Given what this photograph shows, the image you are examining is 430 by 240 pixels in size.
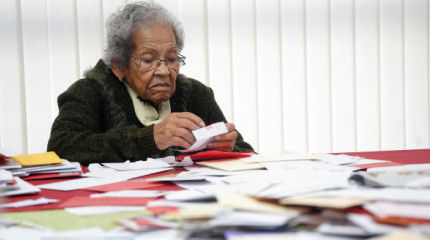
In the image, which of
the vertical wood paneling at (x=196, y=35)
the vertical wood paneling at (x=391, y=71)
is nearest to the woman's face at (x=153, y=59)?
the vertical wood paneling at (x=196, y=35)

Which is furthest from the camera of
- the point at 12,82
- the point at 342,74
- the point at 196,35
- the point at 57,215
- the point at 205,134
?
the point at 342,74

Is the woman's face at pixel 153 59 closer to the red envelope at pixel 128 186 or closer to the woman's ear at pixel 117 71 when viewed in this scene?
the woman's ear at pixel 117 71

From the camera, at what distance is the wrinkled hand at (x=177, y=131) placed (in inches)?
59.8

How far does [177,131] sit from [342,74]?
180cm

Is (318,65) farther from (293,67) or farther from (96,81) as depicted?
(96,81)

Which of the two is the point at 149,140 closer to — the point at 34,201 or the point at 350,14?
the point at 34,201

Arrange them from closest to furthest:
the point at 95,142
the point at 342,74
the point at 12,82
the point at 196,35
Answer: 1. the point at 95,142
2. the point at 12,82
3. the point at 196,35
4. the point at 342,74

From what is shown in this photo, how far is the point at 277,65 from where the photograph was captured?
116 inches

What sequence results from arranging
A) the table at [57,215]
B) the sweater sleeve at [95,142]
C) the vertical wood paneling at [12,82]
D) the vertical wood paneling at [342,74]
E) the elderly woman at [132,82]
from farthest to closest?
the vertical wood paneling at [342,74] → the vertical wood paneling at [12,82] → the elderly woman at [132,82] → the sweater sleeve at [95,142] → the table at [57,215]

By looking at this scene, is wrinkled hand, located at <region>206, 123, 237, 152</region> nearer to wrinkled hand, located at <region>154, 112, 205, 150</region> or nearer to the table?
wrinkled hand, located at <region>154, 112, 205, 150</region>

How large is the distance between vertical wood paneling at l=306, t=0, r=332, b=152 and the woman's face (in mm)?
1249

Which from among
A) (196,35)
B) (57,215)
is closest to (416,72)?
(196,35)

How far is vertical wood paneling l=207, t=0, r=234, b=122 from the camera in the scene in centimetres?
289

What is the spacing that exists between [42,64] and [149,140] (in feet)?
4.86
